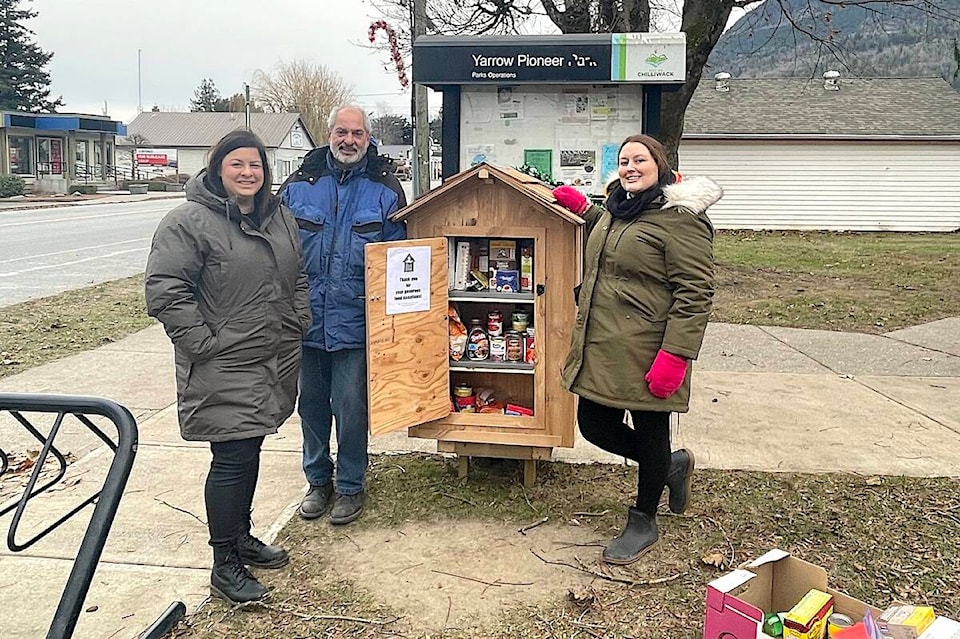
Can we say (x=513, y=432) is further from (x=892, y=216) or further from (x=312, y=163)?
(x=892, y=216)

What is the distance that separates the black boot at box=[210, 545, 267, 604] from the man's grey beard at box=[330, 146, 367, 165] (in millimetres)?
1752

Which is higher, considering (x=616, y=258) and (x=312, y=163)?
(x=312, y=163)

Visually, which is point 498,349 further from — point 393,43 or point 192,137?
point 192,137

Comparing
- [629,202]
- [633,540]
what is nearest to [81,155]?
[629,202]

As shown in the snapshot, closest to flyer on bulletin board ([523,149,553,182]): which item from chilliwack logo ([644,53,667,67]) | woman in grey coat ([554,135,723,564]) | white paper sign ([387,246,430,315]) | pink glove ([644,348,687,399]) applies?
chilliwack logo ([644,53,667,67])

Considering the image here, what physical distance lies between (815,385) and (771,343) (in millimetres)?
1728

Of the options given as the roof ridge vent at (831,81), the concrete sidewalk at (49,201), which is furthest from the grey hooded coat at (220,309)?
the concrete sidewalk at (49,201)

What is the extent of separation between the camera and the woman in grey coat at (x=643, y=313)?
358 cm

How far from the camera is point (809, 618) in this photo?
2.94 metres

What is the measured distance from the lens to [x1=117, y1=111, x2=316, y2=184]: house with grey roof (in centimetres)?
6881

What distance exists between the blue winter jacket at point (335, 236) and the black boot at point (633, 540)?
1.47 metres

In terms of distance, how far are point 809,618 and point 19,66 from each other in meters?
61.4

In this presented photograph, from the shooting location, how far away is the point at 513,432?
14.5ft

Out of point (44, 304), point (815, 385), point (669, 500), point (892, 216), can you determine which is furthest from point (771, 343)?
point (892, 216)
